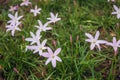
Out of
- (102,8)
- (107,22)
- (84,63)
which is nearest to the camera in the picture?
(84,63)

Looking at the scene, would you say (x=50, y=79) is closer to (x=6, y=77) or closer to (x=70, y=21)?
(x=6, y=77)

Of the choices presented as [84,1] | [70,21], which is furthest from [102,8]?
[70,21]

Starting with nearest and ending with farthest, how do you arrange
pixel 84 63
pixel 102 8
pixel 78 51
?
pixel 84 63, pixel 78 51, pixel 102 8

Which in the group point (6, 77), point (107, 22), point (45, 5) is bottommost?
point (6, 77)

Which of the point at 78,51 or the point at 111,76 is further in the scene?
the point at 78,51

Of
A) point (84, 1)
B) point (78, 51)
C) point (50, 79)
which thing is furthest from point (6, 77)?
point (84, 1)

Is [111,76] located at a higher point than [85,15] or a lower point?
lower

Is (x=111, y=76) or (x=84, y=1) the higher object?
(x=84, y=1)

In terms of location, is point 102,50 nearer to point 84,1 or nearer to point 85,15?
point 85,15

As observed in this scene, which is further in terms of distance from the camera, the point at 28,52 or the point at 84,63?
the point at 28,52
